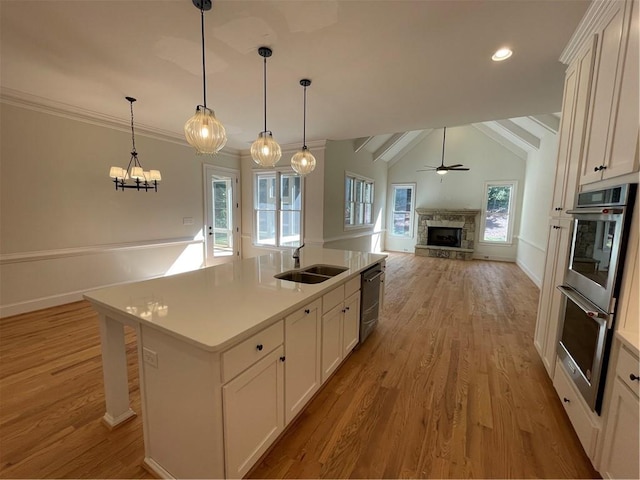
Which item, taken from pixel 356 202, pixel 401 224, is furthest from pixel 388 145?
pixel 401 224

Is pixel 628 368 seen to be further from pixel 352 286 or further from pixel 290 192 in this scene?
pixel 290 192

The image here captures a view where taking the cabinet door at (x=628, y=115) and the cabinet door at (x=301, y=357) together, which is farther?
the cabinet door at (x=301, y=357)

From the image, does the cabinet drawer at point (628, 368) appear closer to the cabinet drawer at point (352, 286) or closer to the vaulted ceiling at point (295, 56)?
the cabinet drawer at point (352, 286)

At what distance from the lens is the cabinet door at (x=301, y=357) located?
1.53 m

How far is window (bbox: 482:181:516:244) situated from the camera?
7.36 meters

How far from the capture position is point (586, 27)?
1770 millimetres

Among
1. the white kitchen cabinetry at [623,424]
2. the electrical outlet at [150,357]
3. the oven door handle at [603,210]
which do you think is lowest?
the white kitchen cabinetry at [623,424]

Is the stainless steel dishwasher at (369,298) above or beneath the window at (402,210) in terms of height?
beneath

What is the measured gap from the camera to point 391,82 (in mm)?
2748

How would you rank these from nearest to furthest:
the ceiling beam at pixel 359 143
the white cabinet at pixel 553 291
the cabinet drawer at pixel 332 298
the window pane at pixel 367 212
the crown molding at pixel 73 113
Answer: the cabinet drawer at pixel 332 298, the white cabinet at pixel 553 291, the crown molding at pixel 73 113, the ceiling beam at pixel 359 143, the window pane at pixel 367 212

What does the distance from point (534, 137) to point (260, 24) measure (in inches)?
264

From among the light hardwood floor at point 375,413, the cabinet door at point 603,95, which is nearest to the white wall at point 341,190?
the light hardwood floor at point 375,413

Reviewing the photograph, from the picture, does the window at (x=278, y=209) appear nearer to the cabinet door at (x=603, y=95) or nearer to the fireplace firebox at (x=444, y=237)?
the cabinet door at (x=603, y=95)

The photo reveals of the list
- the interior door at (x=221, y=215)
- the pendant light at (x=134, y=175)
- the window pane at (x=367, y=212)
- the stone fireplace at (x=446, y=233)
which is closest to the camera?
the pendant light at (x=134, y=175)
